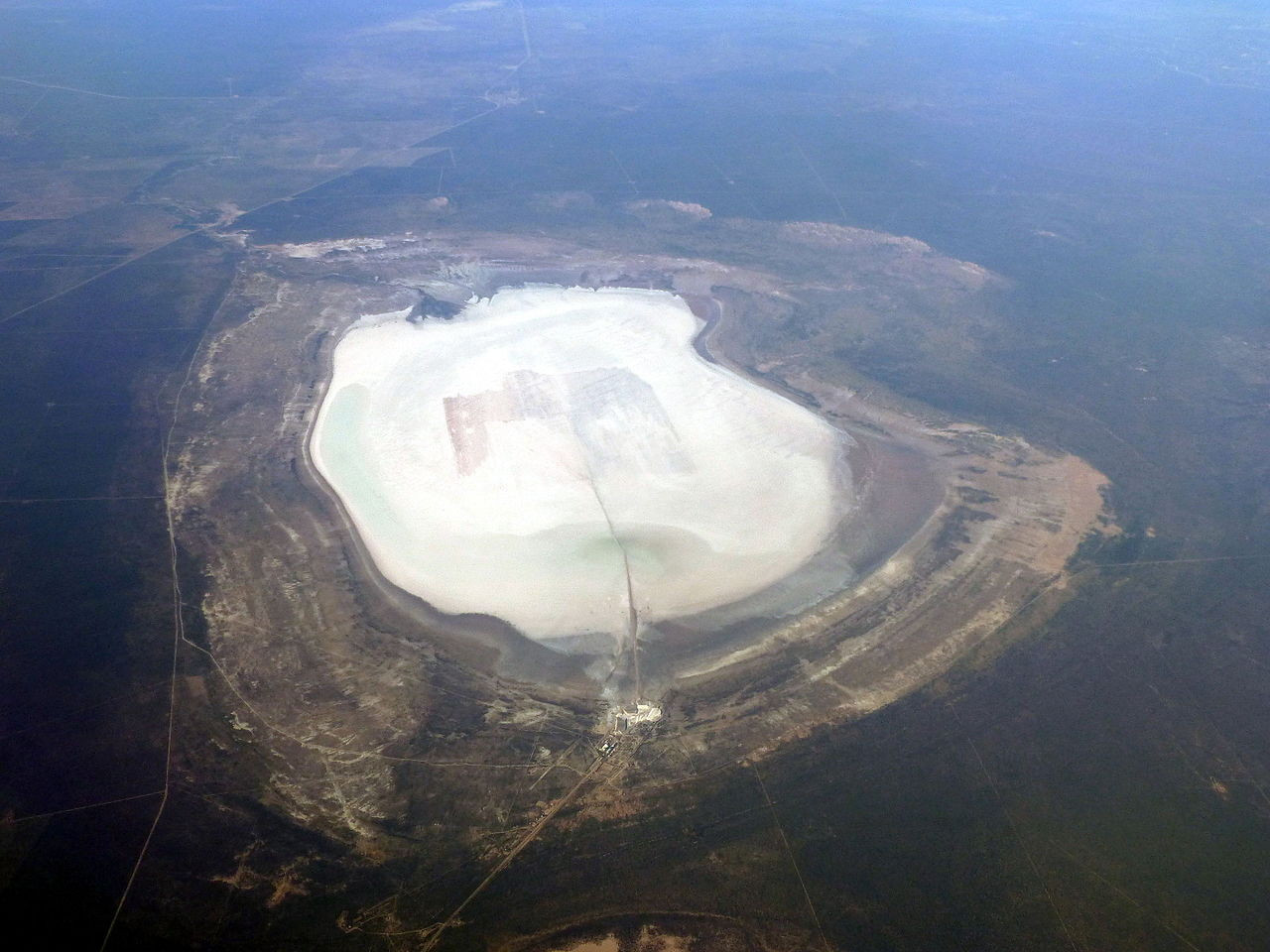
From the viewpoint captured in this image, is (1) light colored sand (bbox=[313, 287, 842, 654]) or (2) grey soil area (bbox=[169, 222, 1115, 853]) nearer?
(2) grey soil area (bbox=[169, 222, 1115, 853])

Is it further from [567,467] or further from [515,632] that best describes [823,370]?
[515,632]

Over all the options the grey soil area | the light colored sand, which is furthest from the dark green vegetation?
the light colored sand

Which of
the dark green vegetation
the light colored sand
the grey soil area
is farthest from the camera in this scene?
the light colored sand

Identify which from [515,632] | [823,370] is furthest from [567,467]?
[823,370]

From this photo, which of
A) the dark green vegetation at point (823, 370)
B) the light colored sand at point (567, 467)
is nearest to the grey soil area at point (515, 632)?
the dark green vegetation at point (823, 370)

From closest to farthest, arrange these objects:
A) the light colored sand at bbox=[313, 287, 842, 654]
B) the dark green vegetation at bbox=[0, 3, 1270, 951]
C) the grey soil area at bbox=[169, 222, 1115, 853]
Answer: the dark green vegetation at bbox=[0, 3, 1270, 951] → the grey soil area at bbox=[169, 222, 1115, 853] → the light colored sand at bbox=[313, 287, 842, 654]

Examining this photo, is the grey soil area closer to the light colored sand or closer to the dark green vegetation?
the dark green vegetation

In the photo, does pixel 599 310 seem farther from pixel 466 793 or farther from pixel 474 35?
pixel 474 35
